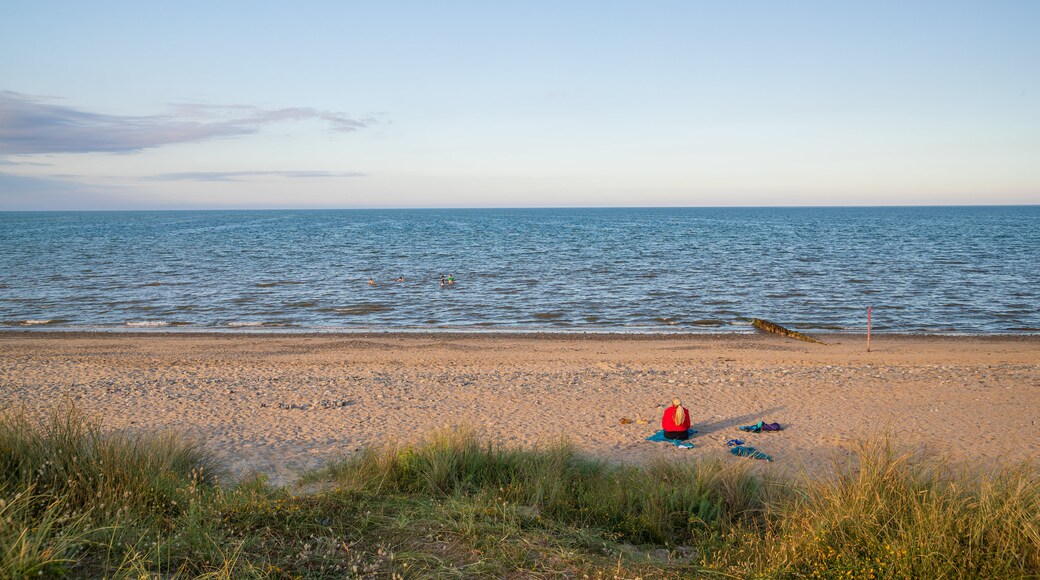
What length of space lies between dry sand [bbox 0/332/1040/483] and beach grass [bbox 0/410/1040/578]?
2105 mm

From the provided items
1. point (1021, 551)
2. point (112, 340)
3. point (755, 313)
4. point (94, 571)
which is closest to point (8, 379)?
point (112, 340)

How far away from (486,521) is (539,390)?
7.68 metres

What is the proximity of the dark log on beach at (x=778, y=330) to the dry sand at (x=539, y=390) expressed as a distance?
0.54 meters

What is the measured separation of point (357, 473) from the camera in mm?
6570

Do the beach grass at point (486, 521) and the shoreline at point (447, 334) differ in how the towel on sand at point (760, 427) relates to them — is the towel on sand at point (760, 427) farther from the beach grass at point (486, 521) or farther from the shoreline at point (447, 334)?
the shoreline at point (447, 334)

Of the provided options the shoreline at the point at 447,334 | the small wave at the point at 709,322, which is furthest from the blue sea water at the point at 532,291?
the shoreline at the point at 447,334

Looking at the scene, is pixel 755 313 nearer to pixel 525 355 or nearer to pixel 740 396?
pixel 525 355

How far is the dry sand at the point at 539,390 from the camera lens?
32.2ft

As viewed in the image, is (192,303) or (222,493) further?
(192,303)

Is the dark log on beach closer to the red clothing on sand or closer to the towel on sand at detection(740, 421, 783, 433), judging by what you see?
the towel on sand at detection(740, 421, 783, 433)

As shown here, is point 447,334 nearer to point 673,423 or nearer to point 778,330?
point 778,330

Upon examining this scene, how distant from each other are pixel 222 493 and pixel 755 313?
A: 851 inches

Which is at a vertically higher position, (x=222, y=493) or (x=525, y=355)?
(x=222, y=493)

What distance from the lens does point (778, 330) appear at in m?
20.5
